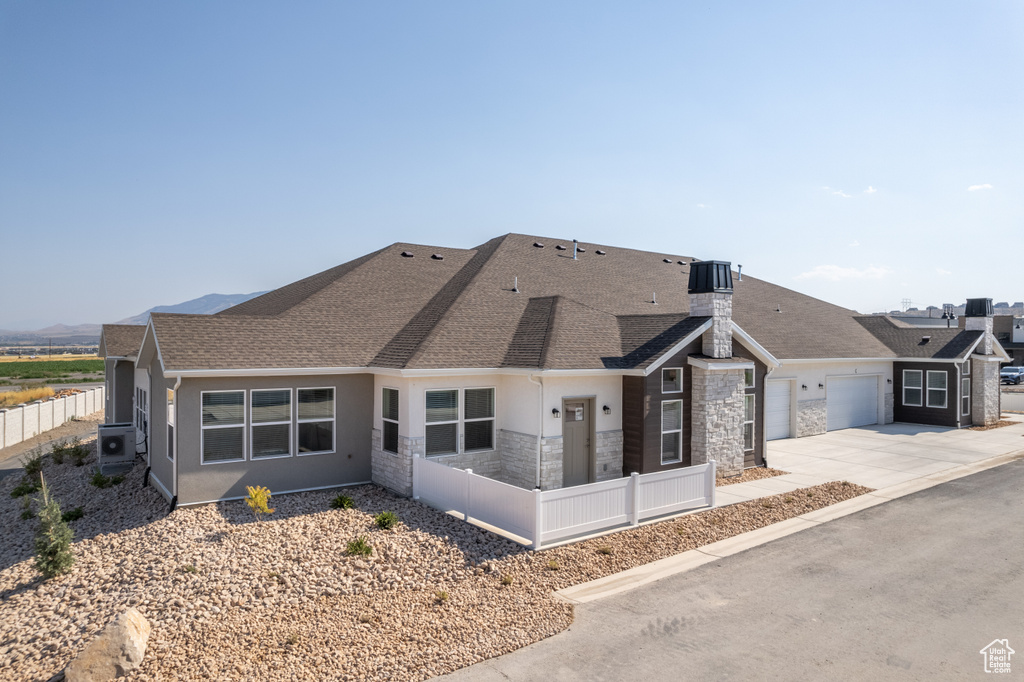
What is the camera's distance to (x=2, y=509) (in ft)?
49.3

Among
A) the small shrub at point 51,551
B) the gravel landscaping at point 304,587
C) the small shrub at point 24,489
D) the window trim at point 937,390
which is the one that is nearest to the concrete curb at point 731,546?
the gravel landscaping at point 304,587

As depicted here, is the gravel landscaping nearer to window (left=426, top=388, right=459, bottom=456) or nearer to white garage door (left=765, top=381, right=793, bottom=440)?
window (left=426, top=388, right=459, bottom=456)

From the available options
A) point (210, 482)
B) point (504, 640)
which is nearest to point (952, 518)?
point (504, 640)

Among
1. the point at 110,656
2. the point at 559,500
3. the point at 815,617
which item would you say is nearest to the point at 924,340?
the point at 815,617

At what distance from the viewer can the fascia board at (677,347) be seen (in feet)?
47.9

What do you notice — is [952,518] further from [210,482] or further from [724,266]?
[210,482]

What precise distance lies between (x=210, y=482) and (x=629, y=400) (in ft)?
32.0

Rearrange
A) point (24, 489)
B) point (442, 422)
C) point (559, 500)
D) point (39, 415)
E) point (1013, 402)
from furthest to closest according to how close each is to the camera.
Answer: point (1013, 402) < point (39, 415) < point (24, 489) < point (442, 422) < point (559, 500)

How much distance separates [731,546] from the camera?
11.3 meters

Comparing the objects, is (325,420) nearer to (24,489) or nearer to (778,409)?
(24,489)

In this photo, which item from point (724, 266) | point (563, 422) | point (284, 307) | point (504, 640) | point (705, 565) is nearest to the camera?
point (504, 640)

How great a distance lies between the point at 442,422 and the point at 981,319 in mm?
24942

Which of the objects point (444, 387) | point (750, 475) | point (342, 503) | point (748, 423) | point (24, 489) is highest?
point (444, 387)

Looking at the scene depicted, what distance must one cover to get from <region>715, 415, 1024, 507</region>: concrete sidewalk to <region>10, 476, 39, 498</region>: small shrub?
58.1 feet
